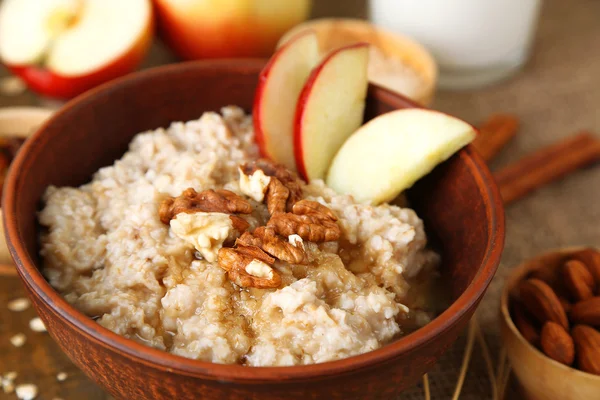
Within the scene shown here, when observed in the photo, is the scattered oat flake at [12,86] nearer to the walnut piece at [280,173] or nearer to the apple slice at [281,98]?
the apple slice at [281,98]

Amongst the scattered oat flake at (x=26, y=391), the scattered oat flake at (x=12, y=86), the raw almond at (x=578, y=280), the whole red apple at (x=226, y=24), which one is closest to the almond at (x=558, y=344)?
the raw almond at (x=578, y=280)

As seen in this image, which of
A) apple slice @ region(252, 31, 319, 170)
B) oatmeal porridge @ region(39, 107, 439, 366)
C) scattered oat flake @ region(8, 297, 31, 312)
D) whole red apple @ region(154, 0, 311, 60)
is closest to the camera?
oatmeal porridge @ region(39, 107, 439, 366)

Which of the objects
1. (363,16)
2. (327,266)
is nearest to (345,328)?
(327,266)

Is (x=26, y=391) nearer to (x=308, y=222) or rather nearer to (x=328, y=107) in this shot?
(x=308, y=222)

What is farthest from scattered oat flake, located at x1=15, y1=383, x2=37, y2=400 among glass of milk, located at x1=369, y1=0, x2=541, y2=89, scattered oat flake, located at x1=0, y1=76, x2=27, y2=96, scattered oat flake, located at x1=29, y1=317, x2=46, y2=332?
glass of milk, located at x1=369, y1=0, x2=541, y2=89

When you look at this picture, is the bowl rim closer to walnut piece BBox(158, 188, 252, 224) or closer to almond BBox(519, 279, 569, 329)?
almond BBox(519, 279, 569, 329)

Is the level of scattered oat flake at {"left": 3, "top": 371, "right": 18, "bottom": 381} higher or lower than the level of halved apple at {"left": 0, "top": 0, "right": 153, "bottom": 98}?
lower
